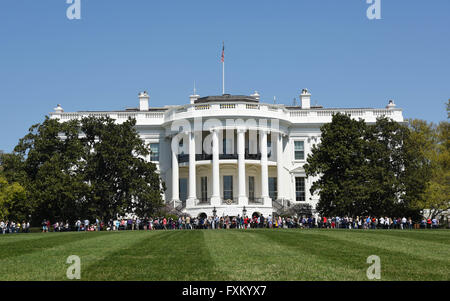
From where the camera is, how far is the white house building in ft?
190

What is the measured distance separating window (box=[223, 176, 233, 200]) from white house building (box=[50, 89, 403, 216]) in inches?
4.3

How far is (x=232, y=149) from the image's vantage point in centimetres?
6034

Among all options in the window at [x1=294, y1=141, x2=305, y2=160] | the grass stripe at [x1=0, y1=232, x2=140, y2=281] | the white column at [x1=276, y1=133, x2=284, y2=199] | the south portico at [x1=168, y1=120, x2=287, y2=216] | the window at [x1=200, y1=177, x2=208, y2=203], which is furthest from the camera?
the window at [x1=294, y1=141, x2=305, y2=160]

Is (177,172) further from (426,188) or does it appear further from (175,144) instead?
(426,188)

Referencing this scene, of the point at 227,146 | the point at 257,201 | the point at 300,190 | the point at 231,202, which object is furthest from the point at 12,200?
the point at 300,190

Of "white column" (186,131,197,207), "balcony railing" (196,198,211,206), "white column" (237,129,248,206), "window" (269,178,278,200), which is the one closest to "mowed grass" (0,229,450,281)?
"white column" (237,129,248,206)

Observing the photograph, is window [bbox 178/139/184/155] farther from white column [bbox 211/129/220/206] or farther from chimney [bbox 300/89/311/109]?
chimney [bbox 300/89/311/109]

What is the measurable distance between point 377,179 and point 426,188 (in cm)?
433

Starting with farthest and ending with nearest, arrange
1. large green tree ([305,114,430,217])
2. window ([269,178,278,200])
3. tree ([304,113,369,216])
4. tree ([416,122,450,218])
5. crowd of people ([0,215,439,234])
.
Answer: window ([269,178,278,200])
tree ([416,122,450,218])
large green tree ([305,114,430,217])
tree ([304,113,369,216])
crowd of people ([0,215,439,234])

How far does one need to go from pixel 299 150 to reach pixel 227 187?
10.2 m

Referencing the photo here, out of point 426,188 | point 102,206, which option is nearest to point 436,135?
point 426,188

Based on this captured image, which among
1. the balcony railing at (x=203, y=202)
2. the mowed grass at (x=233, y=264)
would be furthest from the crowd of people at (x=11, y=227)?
the mowed grass at (x=233, y=264)

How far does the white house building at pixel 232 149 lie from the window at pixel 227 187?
4.3 inches

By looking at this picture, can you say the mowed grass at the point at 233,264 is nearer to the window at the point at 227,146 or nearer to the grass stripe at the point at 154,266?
the grass stripe at the point at 154,266
